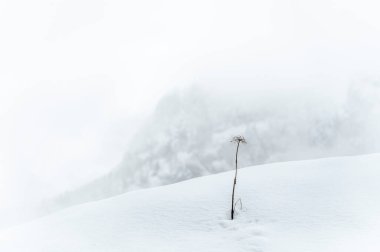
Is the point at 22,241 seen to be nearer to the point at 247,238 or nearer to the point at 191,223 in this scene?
the point at 191,223

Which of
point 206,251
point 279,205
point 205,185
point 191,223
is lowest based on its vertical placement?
point 206,251

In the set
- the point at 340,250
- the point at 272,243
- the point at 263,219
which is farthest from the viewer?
the point at 263,219

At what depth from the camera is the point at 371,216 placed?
34.8 ft

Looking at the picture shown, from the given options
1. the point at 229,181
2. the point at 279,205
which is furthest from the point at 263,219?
the point at 229,181

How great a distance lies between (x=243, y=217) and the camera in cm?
1145

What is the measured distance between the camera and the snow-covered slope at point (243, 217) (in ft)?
33.8

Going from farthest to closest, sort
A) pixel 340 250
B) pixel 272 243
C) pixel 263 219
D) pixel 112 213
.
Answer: pixel 112 213 < pixel 263 219 < pixel 272 243 < pixel 340 250

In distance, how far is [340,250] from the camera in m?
9.29

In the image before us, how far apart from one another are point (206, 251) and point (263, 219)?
190cm

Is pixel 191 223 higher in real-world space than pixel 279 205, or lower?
lower

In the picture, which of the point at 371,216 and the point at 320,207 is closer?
the point at 371,216

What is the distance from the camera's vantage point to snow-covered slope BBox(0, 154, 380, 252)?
10.3 m

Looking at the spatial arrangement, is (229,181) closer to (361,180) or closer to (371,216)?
(361,180)

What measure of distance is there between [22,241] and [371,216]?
9.11 m
